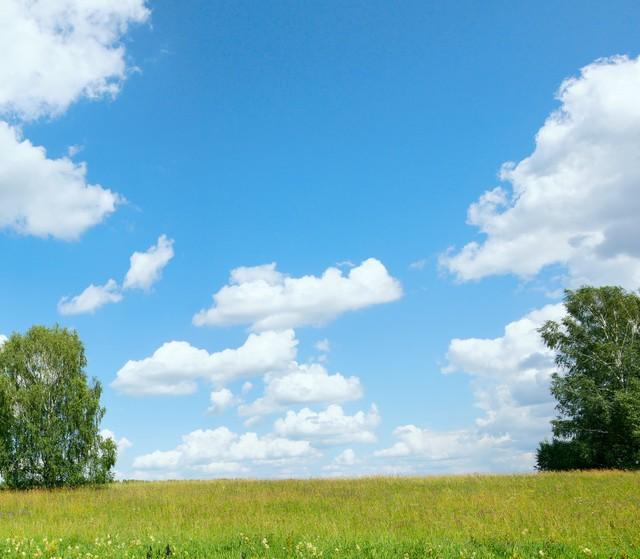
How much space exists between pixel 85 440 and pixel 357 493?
773 inches

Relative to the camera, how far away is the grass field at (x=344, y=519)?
12.5 meters

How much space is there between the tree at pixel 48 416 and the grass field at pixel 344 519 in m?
5.00

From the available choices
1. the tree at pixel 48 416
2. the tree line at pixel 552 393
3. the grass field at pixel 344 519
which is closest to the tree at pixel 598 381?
the tree line at pixel 552 393

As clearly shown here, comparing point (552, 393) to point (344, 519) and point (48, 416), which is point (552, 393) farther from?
point (48, 416)

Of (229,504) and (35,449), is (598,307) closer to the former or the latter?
(229,504)

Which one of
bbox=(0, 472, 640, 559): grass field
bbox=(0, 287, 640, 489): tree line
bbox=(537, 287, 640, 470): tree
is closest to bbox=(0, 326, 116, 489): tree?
bbox=(0, 287, 640, 489): tree line

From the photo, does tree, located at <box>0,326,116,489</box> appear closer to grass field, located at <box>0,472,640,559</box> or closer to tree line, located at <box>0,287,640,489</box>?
tree line, located at <box>0,287,640,489</box>

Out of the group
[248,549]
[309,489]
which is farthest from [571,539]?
[309,489]

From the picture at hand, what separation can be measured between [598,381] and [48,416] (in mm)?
39031

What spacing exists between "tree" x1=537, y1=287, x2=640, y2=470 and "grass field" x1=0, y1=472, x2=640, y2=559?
11426 mm

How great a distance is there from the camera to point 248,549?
12406mm

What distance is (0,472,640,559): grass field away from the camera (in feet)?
40.9

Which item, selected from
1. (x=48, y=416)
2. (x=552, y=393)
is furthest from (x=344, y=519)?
(x=552, y=393)

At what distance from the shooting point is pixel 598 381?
45.4 meters
